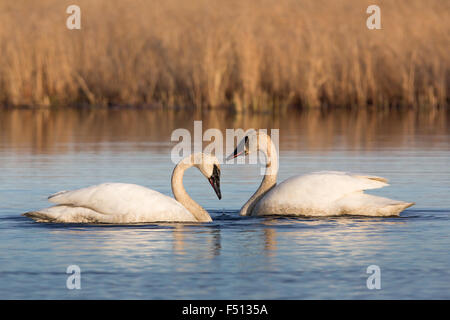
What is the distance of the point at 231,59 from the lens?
25.9 meters

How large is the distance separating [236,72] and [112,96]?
3.60m

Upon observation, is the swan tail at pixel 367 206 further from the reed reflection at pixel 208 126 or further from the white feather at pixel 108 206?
the reed reflection at pixel 208 126

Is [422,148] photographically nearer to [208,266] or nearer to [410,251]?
[410,251]

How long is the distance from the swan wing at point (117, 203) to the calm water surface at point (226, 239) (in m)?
0.17

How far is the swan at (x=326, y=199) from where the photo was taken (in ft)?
32.9

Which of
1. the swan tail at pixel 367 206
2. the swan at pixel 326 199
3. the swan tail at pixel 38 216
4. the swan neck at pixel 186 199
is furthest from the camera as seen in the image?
the swan at pixel 326 199

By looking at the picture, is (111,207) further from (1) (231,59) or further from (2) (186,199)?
(1) (231,59)

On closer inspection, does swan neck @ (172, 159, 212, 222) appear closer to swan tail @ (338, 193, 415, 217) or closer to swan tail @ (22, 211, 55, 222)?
swan tail @ (22, 211, 55, 222)

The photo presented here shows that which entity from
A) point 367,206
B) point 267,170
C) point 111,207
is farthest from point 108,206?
point 367,206

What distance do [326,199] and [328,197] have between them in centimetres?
3

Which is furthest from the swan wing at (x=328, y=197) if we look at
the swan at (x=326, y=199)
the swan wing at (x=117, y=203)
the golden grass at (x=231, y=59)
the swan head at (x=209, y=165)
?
the golden grass at (x=231, y=59)

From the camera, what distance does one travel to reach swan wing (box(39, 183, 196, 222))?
30.9ft
